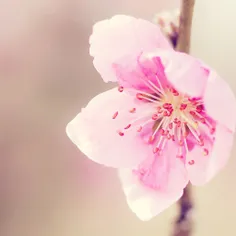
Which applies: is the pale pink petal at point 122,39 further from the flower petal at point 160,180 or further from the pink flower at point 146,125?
the flower petal at point 160,180

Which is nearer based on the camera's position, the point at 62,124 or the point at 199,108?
the point at 199,108

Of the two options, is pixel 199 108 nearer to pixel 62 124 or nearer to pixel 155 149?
pixel 155 149

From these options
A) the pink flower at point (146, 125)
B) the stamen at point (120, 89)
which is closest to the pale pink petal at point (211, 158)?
the pink flower at point (146, 125)

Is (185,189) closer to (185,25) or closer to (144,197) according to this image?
(144,197)

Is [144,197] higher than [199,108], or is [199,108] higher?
[199,108]

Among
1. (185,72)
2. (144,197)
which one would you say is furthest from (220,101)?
(144,197)

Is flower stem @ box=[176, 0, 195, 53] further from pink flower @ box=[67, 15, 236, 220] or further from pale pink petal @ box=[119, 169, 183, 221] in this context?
pale pink petal @ box=[119, 169, 183, 221]

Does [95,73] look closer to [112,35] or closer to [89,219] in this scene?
[112,35]
